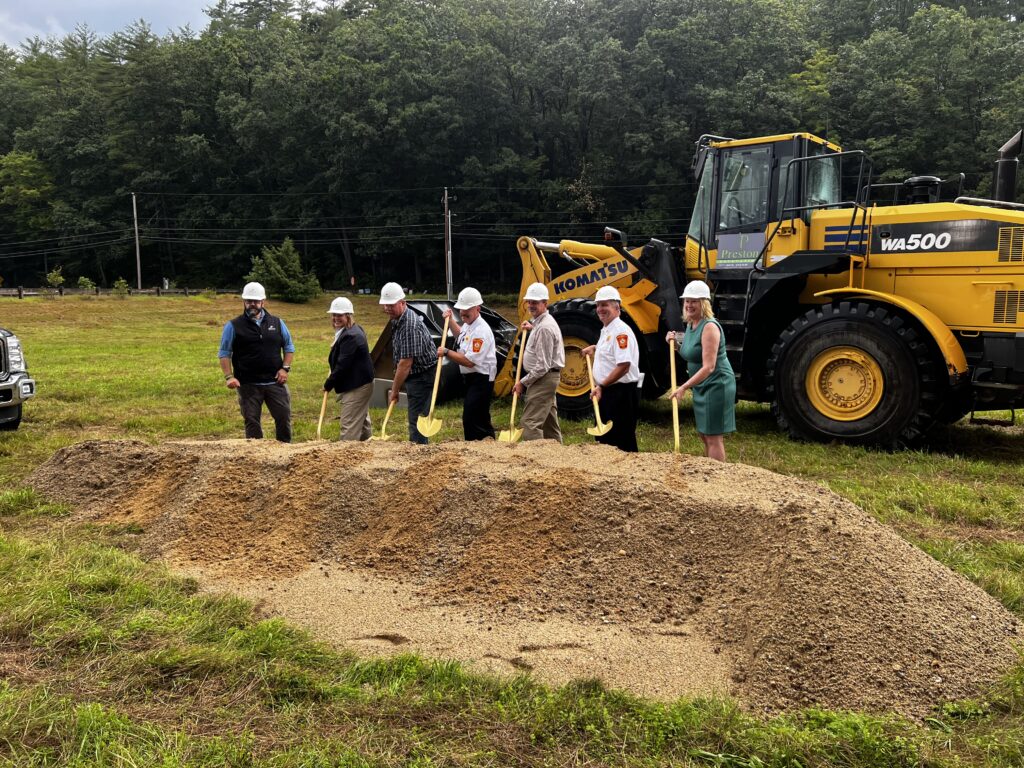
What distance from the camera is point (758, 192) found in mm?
8453

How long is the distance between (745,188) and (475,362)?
419 cm

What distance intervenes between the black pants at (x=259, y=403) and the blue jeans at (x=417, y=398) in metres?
1.35

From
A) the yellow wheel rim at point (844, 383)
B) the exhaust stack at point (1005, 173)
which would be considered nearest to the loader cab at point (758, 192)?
the yellow wheel rim at point (844, 383)

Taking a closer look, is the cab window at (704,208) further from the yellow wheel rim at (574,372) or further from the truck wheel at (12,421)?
the truck wheel at (12,421)

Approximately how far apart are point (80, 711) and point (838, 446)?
6.86 m

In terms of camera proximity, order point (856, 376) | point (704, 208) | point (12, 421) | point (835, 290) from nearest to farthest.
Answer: point (856, 376), point (835, 290), point (12, 421), point (704, 208)

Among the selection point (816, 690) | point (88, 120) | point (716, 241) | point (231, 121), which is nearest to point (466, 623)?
point (816, 690)

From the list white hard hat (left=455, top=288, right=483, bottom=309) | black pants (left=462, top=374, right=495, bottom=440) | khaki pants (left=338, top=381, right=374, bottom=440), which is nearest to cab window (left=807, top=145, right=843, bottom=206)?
white hard hat (left=455, top=288, right=483, bottom=309)

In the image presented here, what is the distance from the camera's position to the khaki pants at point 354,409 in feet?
22.6

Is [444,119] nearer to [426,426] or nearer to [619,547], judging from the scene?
[426,426]

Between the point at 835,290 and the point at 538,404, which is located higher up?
the point at 835,290

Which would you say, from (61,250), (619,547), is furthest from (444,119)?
(619,547)

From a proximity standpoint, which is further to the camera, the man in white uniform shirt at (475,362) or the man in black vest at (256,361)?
the man in black vest at (256,361)

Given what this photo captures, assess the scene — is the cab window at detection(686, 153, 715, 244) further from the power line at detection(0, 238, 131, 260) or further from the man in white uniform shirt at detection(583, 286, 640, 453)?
the power line at detection(0, 238, 131, 260)
